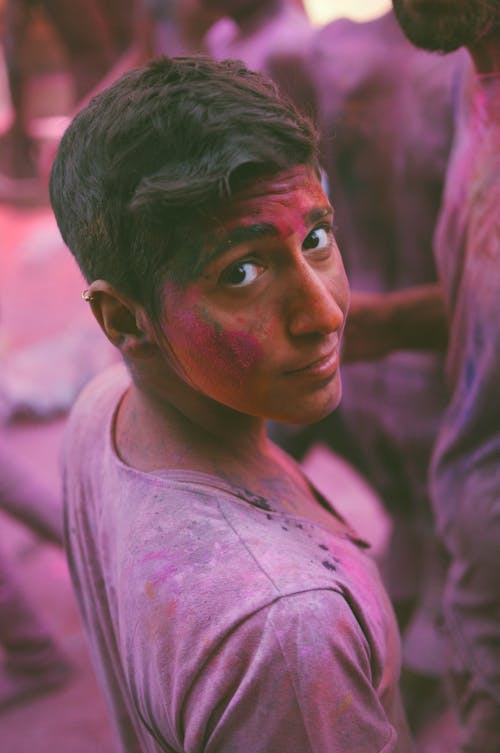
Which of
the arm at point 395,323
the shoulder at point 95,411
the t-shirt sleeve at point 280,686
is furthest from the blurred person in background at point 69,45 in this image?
the t-shirt sleeve at point 280,686

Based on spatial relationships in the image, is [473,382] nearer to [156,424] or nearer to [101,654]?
[156,424]

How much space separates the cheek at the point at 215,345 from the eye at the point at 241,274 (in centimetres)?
5

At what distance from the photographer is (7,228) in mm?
6227

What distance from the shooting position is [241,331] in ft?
2.97

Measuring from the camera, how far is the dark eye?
95cm

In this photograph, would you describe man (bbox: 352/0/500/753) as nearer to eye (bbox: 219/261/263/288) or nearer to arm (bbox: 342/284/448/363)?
arm (bbox: 342/284/448/363)

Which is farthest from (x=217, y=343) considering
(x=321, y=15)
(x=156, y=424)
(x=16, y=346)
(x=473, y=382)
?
(x=321, y=15)

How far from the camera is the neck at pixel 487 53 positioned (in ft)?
4.14

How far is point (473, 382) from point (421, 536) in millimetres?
1266

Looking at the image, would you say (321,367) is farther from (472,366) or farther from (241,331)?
(472,366)

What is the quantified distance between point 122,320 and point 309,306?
235 mm

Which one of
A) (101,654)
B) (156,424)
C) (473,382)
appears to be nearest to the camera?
(156,424)

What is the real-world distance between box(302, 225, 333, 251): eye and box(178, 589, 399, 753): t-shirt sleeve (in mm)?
387

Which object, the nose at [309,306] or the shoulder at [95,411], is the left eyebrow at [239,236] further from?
the shoulder at [95,411]
